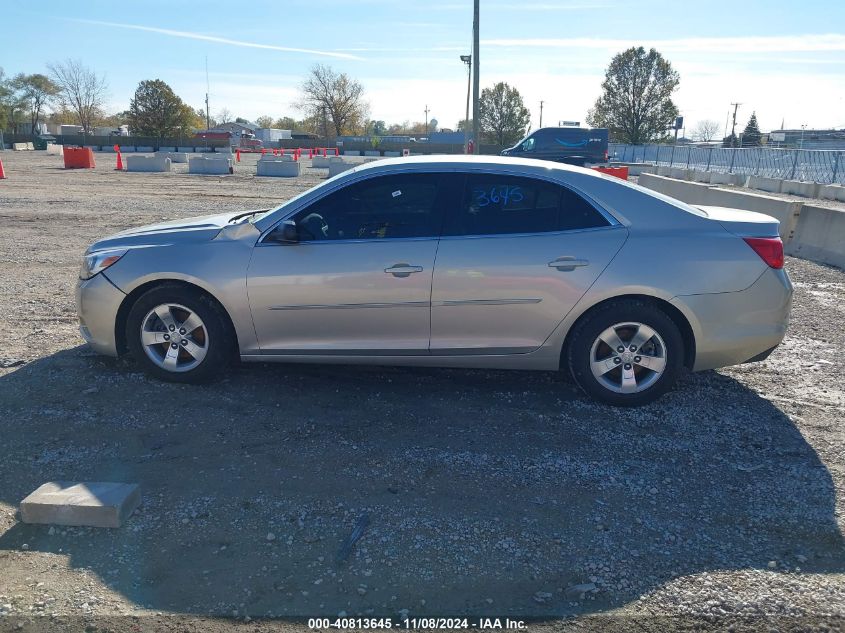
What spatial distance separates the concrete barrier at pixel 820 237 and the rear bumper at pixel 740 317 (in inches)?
248

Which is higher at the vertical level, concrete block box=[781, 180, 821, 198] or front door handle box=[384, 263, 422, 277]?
concrete block box=[781, 180, 821, 198]

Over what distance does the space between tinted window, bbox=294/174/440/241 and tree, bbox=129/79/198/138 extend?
73.0 metres

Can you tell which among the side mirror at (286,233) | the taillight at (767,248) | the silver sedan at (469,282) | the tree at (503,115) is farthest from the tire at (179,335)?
the tree at (503,115)

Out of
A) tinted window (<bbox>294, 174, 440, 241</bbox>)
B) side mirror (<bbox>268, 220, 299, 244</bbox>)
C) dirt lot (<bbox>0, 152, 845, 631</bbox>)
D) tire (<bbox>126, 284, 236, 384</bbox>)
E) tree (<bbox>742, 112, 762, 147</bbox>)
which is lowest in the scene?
dirt lot (<bbox>0, 152, 845, 631</bbox>)

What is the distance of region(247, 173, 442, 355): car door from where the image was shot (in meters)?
4.68

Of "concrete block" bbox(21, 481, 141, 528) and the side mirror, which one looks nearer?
"concrete block" bbox(21, 481, 141, 528)

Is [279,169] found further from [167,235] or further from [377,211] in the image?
[377,211]

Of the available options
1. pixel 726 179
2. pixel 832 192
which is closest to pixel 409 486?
pixel 832 192

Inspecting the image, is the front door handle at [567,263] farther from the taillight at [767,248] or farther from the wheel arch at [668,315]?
the taillight at [767,248]

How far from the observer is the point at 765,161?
28.5 metres

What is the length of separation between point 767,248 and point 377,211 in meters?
2.72

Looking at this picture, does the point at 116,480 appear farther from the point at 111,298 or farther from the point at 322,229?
the point at 322,229

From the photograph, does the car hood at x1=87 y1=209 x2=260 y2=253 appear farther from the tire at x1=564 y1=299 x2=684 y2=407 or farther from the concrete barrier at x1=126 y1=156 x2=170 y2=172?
the concrete barrier at x1=126 y1=156 x2=170 y2=172

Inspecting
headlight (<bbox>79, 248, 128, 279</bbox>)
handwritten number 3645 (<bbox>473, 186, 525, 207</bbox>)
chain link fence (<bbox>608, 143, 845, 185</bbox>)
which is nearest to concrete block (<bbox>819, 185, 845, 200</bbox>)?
chain link fence (<bbox>608, 143, 845, 185</bbox>)
